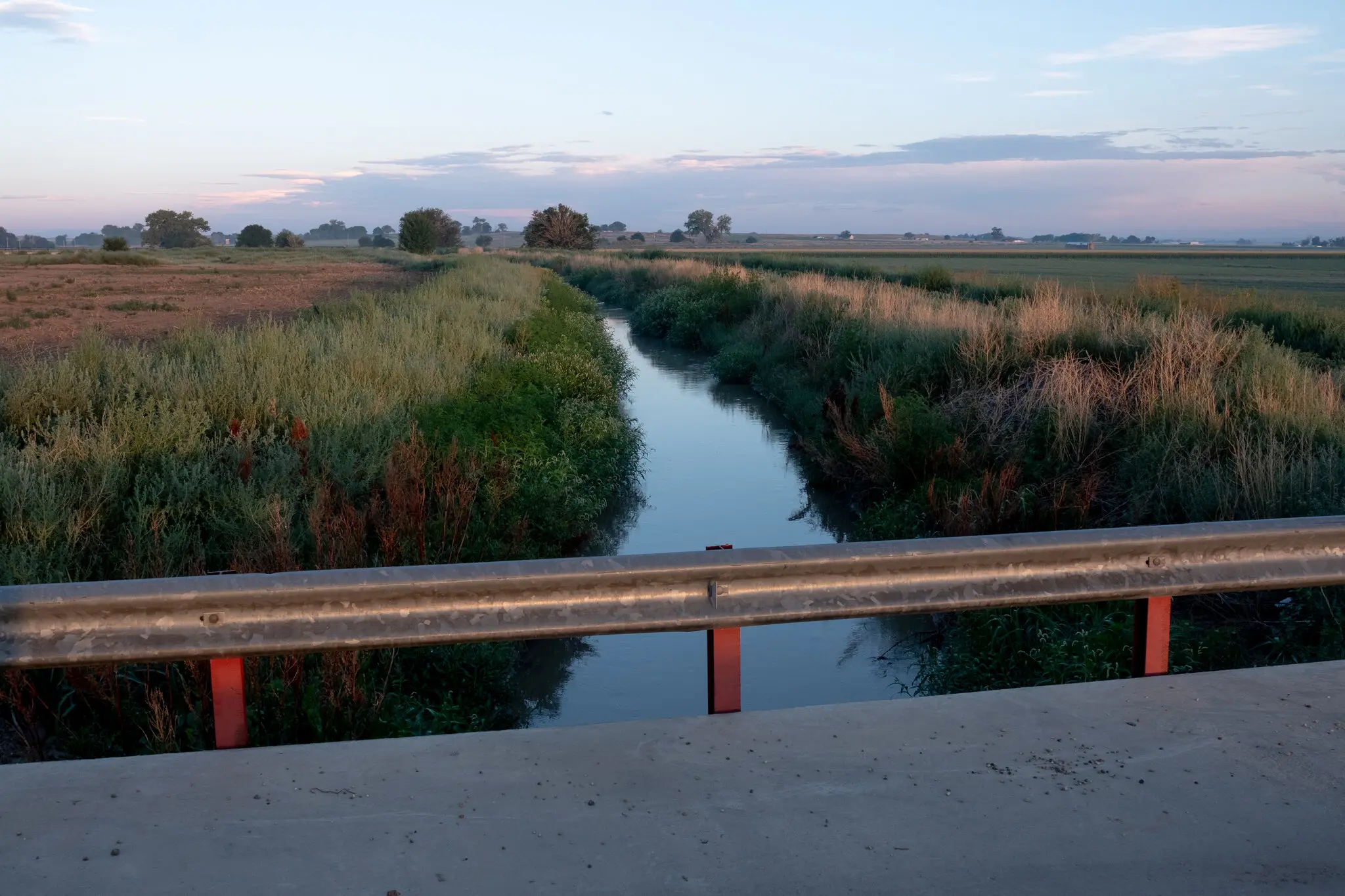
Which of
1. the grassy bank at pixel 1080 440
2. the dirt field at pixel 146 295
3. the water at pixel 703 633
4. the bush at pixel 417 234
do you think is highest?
the bush at pixel 417 234

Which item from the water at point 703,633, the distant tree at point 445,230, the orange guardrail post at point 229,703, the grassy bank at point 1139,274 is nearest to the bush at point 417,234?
the distant tree at point 445,230

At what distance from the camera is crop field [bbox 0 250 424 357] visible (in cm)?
2628

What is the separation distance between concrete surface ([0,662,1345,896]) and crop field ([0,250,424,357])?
1173 centimetres

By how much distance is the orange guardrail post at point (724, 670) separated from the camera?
386cm

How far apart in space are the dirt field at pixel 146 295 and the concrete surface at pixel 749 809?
11503 mm

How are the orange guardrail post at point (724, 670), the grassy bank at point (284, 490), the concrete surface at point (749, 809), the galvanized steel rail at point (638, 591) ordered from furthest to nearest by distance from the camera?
the grassy bank at point (284, 490)
the orange guardrail post at point (724, 670)
the galvanized steel rail at point (638, 591)
the concrete surface at point (749, 809)

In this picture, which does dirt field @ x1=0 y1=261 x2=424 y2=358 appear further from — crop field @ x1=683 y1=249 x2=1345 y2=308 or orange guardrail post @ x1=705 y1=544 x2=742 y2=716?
crop field @ x1=683 y1=249 x2=1345 y2=308

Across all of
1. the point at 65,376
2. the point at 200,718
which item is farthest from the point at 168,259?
the point at 200,718

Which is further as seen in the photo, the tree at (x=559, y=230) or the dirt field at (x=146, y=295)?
the tree at (x=559, y=230)

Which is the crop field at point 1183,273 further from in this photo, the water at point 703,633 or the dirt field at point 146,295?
the dirt field at point 146,295

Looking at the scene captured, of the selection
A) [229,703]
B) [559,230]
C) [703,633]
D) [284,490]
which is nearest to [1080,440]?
[703,633]

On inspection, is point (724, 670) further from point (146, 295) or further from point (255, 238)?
point (255, 238)

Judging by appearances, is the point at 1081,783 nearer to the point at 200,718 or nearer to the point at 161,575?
the point at 200,718

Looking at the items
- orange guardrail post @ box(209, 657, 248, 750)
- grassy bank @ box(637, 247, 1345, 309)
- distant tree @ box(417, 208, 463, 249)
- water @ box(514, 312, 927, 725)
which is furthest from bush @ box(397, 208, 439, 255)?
orange guardrail post @ box(209, 657, 248, 750)
